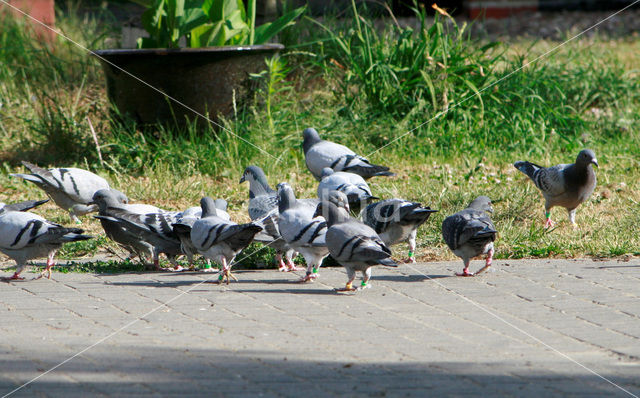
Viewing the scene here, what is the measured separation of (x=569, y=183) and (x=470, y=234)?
5.08 ft

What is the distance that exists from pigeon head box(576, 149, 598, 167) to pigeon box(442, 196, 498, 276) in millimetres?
1335

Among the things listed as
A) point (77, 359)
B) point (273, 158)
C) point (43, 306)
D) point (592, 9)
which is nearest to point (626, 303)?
point (77, 359)

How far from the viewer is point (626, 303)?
444 centimetres

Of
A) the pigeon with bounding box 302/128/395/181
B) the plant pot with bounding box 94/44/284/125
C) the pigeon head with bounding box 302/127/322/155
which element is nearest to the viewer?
the pigeon with bounding box 302/128/395/181

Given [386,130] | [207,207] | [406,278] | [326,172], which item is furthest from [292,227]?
[386,130]

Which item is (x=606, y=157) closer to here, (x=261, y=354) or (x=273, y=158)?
(x=273, y=158)

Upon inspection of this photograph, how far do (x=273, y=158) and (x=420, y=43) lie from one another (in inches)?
89.2

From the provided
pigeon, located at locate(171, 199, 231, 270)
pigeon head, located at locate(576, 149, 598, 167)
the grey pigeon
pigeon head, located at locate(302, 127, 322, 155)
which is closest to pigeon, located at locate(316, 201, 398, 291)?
the grey pigeon

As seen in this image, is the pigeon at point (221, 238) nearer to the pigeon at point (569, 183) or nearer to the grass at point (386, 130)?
the grass at point (386, 130)

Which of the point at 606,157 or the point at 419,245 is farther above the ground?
the point at 606,157

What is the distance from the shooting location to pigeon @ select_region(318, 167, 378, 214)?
19.0 feet

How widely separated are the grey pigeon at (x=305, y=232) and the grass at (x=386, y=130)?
1.98 ft

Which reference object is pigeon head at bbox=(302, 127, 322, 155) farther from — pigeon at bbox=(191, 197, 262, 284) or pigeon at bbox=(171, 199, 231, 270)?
pigeon at bbox=(191, 197, 262, 284)

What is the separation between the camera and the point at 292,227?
4.88 meters
